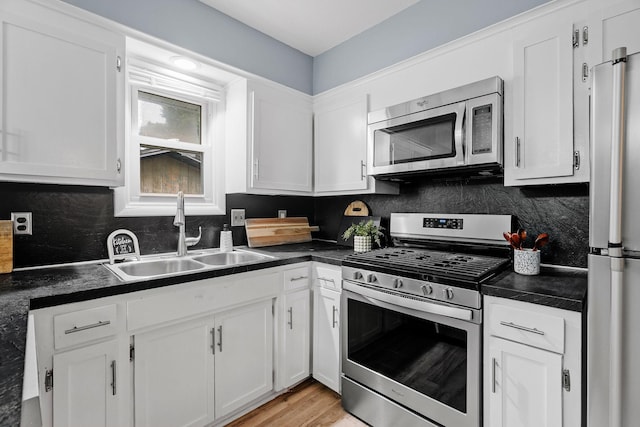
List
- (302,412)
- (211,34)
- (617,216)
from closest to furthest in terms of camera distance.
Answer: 1. (617,216)
2. (302,412)
3. (211,34)

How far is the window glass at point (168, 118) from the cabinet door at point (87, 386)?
1400 mm

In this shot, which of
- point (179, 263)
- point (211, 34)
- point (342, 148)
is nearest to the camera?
point (179, 263)

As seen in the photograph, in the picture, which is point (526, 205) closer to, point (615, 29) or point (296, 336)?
point (615, 29)

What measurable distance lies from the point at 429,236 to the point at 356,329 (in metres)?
0.79

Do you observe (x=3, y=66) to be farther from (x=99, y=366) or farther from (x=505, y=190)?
(x=505, y=190)

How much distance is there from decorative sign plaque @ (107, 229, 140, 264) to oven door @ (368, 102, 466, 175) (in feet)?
5.24

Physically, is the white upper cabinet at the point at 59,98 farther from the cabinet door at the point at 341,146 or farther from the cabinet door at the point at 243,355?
→ the cabinet door at the point at 341,146

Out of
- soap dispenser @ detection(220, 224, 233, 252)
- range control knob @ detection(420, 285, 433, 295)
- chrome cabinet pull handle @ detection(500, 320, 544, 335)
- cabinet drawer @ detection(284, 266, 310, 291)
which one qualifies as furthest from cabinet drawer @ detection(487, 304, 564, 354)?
soap dispenser @ detection(220, 224, 233, 252)

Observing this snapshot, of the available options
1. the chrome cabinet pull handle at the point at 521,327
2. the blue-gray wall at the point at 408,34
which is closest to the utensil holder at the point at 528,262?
the chrome cabinet pull handle at the point at 521,327

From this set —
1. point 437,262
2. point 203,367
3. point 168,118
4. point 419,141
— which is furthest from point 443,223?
point 168,118

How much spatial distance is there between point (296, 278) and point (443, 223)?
3.36ft

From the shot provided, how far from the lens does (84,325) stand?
1.28 m

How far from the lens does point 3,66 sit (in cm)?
134

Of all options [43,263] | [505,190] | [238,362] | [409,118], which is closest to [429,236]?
[505,190]
